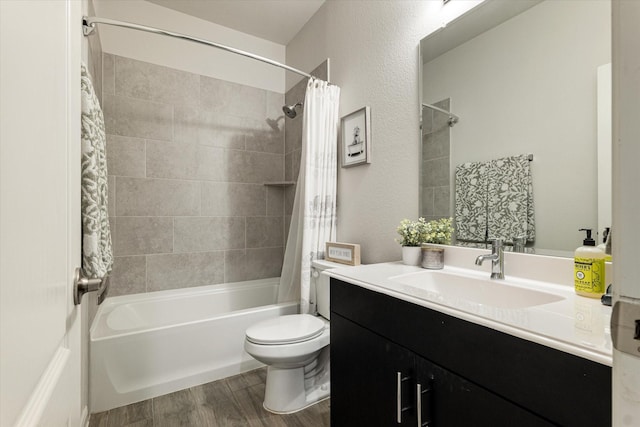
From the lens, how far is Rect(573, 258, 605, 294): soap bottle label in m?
0.90

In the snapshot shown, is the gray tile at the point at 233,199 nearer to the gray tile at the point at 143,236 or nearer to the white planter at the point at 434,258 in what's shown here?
the gray tile at the point at 143,236

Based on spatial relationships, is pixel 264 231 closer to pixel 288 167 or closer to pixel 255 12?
pixel 288 167

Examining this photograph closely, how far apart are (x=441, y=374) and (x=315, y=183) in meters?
1.50

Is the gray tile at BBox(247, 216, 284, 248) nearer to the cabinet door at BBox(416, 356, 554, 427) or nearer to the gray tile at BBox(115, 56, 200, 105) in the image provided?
the gray tile at BBox(115, 56, 200, 105)

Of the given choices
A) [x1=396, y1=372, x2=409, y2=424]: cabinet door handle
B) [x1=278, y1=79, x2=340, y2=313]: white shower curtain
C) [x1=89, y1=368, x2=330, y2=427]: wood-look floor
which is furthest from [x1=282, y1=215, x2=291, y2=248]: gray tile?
[x1=396, y1=372, x2=409, y2=424]: cabinet door handle

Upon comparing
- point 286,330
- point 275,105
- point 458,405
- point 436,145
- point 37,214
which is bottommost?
point 286,330

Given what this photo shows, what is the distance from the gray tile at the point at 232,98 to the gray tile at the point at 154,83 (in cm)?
8

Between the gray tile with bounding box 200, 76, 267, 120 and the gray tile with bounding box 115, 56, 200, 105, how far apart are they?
0.08 meters

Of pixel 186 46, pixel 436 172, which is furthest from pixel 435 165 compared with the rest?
pixel 186 46

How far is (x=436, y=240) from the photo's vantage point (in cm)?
149

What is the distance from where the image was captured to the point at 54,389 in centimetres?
50

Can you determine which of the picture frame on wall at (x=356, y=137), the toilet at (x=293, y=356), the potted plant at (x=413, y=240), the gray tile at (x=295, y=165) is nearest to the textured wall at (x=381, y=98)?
the picture frame on wall at (x=356, y=137)

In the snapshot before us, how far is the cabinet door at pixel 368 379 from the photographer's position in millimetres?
980

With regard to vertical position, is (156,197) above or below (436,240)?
above
